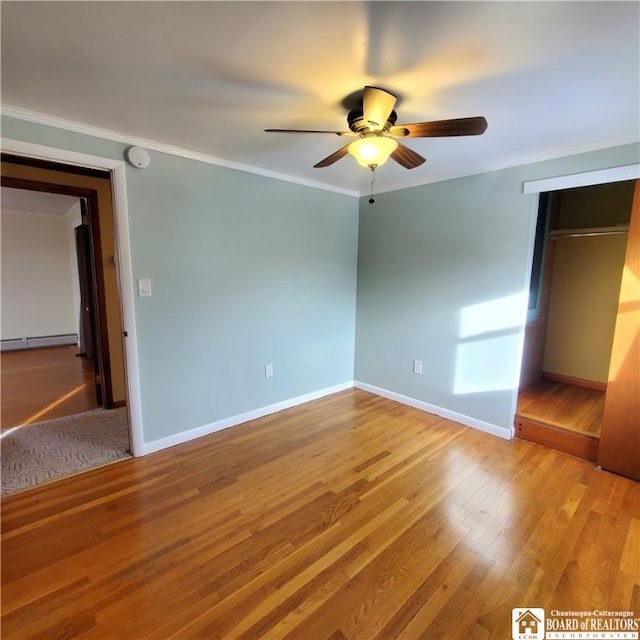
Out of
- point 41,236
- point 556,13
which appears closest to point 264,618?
point 556,13

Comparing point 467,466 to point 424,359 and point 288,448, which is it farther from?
point 288,448

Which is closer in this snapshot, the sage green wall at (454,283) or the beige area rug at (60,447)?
the beige area rug at (60,447)

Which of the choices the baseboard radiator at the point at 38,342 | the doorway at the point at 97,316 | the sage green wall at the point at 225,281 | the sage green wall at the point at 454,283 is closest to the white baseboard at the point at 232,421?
the sage green wall at the point at 225,281

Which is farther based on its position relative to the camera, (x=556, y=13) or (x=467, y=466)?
(x=467, y=466)

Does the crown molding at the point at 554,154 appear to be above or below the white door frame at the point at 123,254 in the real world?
above

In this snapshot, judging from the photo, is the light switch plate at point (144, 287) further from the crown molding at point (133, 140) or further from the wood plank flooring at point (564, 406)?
the wood plank flooring at point (564, 406)

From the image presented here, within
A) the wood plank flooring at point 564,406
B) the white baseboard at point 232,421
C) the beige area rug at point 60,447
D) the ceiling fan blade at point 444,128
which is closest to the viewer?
the ceiling fan blade at point 444,128

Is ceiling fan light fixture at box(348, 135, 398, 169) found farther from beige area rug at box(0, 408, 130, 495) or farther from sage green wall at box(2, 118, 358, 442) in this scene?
beige area rug at box(0, 408, 130, 495)

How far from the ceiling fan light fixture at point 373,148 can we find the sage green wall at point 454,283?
1.47m

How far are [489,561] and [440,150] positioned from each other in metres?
2.52

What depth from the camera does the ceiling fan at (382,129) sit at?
1.48 meters

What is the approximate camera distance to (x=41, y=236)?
19.1 ft

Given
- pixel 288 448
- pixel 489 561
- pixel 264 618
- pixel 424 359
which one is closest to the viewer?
pixel 264 618

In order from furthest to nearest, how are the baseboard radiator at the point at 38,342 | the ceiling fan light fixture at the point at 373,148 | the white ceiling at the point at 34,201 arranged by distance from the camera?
1. the baseboard radiator at the point at 38,342
2. the white ceiling at the point at 34,201
3. the ceiling fan light fixture at the point at 373,148
